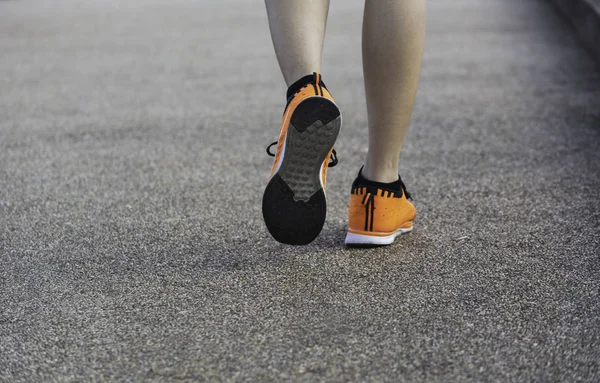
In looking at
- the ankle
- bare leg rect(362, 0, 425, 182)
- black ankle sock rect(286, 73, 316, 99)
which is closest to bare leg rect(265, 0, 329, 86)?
black ankle sock rect(286, 73, 316, 99)

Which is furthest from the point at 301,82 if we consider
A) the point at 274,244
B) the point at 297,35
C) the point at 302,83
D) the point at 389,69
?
the point at 274,244

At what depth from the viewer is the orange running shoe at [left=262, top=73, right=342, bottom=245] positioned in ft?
4.95

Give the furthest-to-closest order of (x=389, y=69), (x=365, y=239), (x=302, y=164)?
(x=365, y=239)
(x=389, y=69)
(x=302, y=164)

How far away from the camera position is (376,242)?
5.89 ft

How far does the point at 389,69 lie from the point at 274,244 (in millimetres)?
500

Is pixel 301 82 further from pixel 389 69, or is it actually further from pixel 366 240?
pixel 366 240

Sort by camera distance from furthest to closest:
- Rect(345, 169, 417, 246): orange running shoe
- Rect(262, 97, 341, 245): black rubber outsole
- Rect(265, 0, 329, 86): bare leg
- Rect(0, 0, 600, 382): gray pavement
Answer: Rect(345, 169, 417, 246): orange running shoe → Rect(265, 0, 329, 86): bare leg → Rect(262, 97, 341, 245): black rubber outsole → Rect(0, 0, 600, 382): gray pavement

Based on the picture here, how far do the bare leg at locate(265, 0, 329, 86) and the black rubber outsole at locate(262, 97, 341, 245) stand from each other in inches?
5.2

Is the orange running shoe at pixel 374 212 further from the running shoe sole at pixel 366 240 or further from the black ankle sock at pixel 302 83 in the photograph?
the black ankle sock at pixel 302 83

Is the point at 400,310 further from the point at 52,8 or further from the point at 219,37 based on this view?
the point at 52,8

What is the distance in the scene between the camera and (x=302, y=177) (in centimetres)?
155

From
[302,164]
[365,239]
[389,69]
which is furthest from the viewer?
[365,239]

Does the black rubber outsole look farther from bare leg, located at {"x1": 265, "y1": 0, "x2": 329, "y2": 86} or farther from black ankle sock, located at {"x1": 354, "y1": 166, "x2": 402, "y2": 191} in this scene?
black ankle sock, located at {"x1": 354, "y1": 166, "x2": 402, "y2": 191}

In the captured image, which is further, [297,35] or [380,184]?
[380,184]
